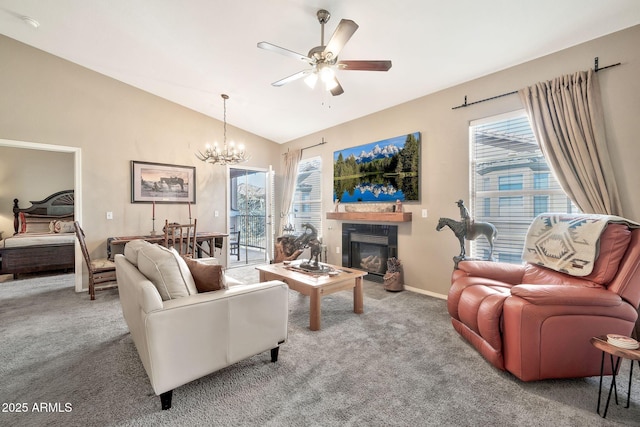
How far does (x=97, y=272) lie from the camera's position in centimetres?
367

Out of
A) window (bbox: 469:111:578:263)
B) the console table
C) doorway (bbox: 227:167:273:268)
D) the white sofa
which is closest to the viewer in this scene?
the white sofa

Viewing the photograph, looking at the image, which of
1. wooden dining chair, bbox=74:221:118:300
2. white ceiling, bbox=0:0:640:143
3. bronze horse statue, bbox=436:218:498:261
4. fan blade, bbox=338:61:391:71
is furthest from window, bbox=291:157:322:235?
wooden dining chair, bbox=74:221:118:300

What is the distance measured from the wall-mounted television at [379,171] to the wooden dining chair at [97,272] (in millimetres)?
3613

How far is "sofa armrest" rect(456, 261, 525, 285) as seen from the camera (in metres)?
2.57

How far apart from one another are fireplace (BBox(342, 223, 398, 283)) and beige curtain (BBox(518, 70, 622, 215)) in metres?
2.06

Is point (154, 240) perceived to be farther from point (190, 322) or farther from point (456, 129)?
point (456, 129)

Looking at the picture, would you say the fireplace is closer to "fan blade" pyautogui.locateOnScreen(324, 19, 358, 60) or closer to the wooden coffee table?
the wooden coffee table

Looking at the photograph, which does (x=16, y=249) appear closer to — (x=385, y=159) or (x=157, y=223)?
(x=157, y=223)


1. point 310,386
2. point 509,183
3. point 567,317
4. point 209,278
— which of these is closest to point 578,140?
point 509,183

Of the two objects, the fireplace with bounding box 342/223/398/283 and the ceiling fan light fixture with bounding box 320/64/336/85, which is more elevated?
the ceiling fan light fixture with bounding box 320/64/336/85

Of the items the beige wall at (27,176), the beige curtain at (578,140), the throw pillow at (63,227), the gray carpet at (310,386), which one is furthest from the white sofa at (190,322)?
the beige wall at (27,176)

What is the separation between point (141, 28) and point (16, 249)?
4.51 metres

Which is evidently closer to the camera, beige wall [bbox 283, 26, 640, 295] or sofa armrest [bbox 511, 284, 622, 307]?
sofa armrest [bbox 511, 284, 622, 307]

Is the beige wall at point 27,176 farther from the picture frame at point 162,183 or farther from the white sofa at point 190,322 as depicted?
the white sofa at point 190,322
